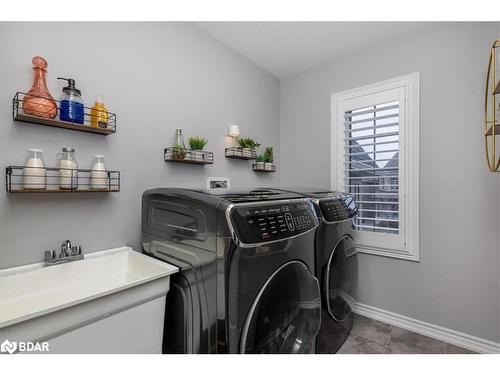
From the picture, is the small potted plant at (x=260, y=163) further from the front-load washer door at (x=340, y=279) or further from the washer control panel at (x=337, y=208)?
the front-load washer door at (x=340, y=279)

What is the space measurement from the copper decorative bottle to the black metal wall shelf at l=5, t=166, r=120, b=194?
0.82 ft

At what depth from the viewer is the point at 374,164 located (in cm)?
216

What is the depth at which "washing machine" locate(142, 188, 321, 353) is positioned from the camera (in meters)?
1.01

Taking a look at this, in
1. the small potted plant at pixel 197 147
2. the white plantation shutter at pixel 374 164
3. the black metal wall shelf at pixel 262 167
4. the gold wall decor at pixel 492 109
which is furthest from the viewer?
the black metal wall shelf at pixel 262 167

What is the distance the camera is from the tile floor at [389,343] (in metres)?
1.74

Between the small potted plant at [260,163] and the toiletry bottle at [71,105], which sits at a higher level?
the toiletry bottle at [71,105]

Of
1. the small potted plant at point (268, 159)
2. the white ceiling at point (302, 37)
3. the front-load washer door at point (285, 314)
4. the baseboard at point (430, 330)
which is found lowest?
the baseboard at point (430, 330)

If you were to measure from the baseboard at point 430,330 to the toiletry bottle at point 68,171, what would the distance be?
233 cm

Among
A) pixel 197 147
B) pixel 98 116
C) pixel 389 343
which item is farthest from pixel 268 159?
pixel 389 343

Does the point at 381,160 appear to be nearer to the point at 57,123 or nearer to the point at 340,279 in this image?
the point at 340,279

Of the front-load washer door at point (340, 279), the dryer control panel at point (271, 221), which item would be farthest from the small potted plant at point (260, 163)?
the dryer control panel at point (271, 221)
